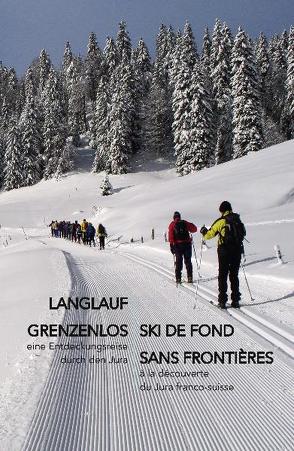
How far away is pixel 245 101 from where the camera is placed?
1983 inches

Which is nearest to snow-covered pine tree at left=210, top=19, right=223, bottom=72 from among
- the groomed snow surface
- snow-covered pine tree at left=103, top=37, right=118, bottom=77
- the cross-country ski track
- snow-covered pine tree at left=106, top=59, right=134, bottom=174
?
snow-covered pine tree at left=106, top=59, right=134, bottom=174

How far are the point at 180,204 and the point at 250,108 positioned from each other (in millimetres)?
19788

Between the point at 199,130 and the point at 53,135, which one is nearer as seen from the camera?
the point at 199,130

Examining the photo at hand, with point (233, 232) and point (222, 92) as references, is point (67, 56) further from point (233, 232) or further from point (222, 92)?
point (233, 232)

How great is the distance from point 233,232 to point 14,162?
6424cm

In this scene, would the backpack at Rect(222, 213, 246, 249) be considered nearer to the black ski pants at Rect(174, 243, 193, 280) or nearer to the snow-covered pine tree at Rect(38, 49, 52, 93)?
the black ski pants at Rect(174, 243, 193, 280)

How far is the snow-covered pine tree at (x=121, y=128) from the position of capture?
206 feet

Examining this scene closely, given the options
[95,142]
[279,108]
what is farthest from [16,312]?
[279,108]

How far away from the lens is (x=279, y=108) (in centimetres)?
7462

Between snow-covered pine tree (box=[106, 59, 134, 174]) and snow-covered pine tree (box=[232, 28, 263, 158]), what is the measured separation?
56.8 ft

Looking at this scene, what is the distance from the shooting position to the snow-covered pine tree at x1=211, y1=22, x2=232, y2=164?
58750 millimetres

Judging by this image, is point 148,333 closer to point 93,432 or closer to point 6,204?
point 93,432

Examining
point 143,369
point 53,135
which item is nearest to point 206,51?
point 53,135

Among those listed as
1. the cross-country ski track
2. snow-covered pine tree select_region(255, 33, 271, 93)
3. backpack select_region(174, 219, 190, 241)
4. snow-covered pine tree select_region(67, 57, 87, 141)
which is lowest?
the cross-country ski track
